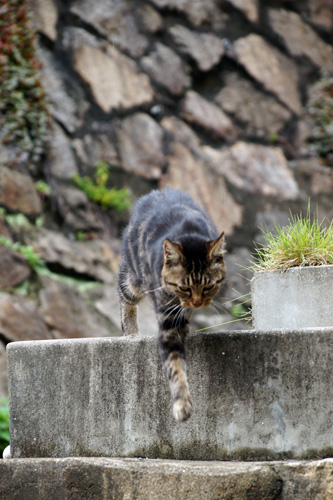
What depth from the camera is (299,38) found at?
7.99 m

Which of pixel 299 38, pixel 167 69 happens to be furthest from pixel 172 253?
pixel 299 38

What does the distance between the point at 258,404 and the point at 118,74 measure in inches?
198

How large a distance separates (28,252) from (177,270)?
2.79 m

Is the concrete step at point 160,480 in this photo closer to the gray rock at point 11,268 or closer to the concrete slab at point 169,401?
the concrete slab at point 169,401

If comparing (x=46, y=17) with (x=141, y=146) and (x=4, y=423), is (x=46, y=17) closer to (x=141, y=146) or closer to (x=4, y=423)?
(x=141, y=146)

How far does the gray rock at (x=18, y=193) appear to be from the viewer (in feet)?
18.3

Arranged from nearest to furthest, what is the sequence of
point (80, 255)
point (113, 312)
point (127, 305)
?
point (127, 305) → point (113, 312) → point (80, 255)

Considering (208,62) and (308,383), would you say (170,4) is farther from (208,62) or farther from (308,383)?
(308,383)

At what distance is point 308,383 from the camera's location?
8.91 feet

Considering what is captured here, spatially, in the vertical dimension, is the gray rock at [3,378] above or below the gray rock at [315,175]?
below

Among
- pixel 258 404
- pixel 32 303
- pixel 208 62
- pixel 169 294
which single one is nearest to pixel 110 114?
pixel 208 62

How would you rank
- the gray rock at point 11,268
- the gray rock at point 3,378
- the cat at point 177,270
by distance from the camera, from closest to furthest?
the cat at point 177,270 < the gray rock at point 3,378 < the gray rock at point 11,268

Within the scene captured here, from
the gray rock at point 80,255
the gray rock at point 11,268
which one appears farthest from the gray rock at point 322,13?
the gray rock at point 11,268

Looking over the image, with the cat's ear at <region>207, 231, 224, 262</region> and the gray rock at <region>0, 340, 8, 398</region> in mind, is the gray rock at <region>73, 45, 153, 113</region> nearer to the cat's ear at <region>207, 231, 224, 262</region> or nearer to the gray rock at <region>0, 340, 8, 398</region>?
the gray rock at <region>0, 340, 8, 398</region>
